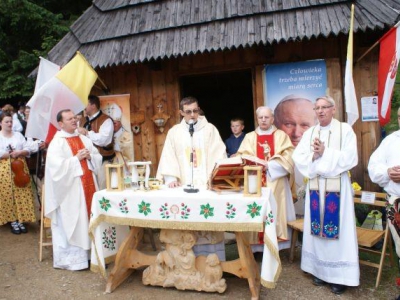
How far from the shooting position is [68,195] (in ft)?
15.7

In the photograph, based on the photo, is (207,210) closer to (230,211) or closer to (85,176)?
(230,211)

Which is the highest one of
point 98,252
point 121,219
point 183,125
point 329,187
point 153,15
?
point 153,15

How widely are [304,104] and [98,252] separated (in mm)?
3624

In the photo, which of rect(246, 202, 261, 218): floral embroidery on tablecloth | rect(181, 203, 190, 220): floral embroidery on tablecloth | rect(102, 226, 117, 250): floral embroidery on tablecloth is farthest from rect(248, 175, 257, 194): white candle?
rect(102, 226, 117, 250): floral embroidery on tablecloth

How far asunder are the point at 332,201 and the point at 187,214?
1509mm

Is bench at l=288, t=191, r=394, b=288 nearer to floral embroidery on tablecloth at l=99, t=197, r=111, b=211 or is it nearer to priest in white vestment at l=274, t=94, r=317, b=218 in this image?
priest in white vestment at l=274, t=94, r=317, b=218

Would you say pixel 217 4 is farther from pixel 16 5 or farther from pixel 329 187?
pixel 16 5

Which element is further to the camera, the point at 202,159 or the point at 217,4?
the point at 217,4

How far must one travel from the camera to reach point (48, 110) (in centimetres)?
515

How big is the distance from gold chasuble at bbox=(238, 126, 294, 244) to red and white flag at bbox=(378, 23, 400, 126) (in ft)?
3.61

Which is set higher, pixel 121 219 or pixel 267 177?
pixel 267 177

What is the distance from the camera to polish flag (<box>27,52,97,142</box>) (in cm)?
506

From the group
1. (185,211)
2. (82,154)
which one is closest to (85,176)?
(82,154)

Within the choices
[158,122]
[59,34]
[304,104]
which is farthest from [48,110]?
[59,34]
